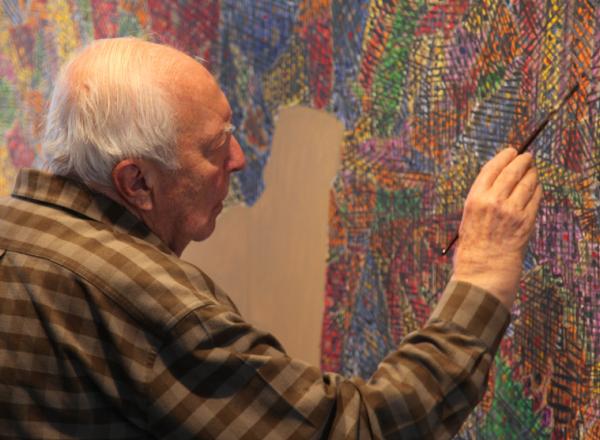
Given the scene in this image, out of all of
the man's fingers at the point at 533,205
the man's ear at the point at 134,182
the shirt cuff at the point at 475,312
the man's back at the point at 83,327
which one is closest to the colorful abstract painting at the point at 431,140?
the man's fingers at the point at 533,205

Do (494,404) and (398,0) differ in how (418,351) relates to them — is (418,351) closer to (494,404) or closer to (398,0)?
(494,404)

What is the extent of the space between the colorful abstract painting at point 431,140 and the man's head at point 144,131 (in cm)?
29

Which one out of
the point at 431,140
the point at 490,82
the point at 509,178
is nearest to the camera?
the point at 509,178

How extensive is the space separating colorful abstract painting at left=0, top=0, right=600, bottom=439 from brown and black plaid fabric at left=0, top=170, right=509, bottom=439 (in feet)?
0.92

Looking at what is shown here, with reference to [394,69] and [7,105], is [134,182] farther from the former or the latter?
[7,105]

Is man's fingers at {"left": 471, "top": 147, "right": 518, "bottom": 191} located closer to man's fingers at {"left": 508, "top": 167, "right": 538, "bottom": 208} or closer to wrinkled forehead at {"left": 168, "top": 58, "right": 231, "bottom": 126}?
man's fingers at {"left": 508, "top": 167, "right": 538, "bottom": 208}

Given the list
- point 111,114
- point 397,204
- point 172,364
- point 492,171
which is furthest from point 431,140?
point 172,364

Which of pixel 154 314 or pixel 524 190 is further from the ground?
pixel 524 190

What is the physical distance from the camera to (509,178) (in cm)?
130

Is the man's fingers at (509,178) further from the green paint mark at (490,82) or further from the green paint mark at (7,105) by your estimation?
the green paint mark at (7,105)

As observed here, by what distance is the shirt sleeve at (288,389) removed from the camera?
46.1 inches

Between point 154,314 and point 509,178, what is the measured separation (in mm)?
499

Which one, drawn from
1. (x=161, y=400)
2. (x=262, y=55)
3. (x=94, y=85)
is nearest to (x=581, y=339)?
(x=161, y=400)

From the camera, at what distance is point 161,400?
117cm
